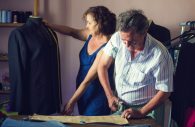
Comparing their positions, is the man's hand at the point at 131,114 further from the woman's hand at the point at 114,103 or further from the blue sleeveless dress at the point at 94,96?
the blue sleeveless dress at the point at 94,96

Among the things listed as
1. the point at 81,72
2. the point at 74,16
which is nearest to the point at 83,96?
the point at 81,72

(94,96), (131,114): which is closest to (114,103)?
(131,114)

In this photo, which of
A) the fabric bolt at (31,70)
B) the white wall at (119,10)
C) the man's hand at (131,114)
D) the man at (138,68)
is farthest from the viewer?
the white wall at (119,10)

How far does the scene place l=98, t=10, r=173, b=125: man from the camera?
188cm

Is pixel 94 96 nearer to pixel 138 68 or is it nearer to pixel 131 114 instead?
pixel 138 68

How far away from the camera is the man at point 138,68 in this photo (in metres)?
1.88

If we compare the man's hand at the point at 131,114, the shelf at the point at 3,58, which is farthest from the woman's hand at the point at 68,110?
the shelf at the point at 3,58

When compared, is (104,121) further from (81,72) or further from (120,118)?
(81,72)

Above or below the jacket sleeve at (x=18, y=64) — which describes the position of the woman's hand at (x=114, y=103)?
below

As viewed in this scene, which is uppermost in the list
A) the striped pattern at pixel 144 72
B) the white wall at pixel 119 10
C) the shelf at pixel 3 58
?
the white wall at pixel 119 10

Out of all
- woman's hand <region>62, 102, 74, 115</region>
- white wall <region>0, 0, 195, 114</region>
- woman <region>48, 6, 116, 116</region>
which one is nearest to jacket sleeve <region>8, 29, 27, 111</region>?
woman's hand <region>62, 102, 74, 115</region>

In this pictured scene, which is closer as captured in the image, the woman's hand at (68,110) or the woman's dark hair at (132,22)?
the woman's dark hair at (132,22)

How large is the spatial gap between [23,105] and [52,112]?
8.5 inches

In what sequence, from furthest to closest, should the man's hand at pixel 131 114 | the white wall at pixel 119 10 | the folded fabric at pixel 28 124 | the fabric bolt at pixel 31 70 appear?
the white wall at pixel 119 10
the fabric bolt at pixel 31 70
the man's hand at pixel 131 114
the folded fabric at pixel 28 124
